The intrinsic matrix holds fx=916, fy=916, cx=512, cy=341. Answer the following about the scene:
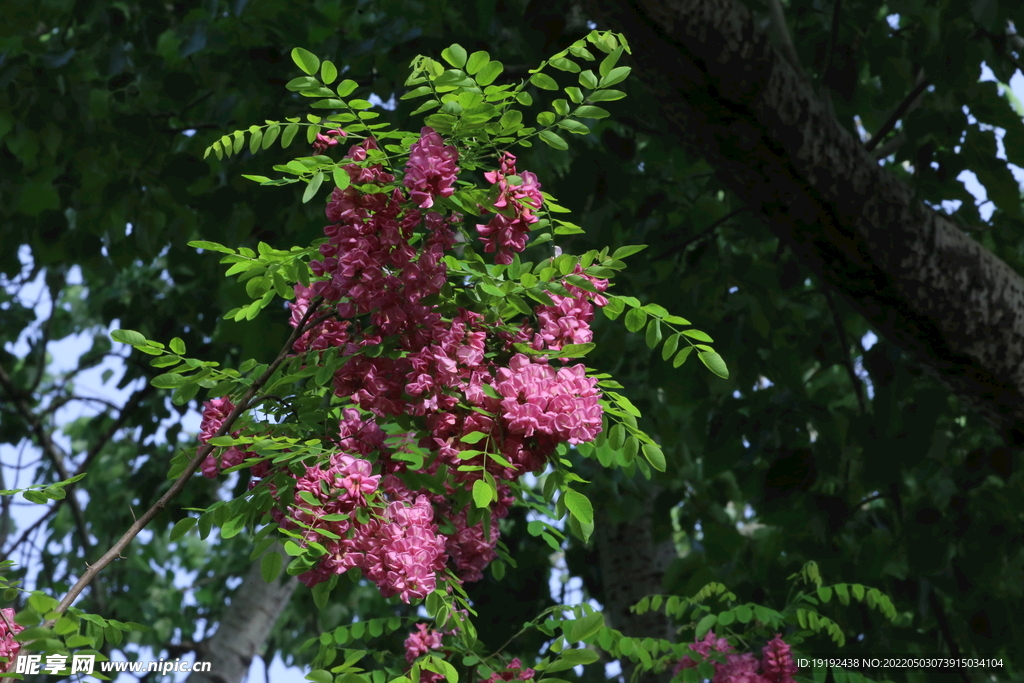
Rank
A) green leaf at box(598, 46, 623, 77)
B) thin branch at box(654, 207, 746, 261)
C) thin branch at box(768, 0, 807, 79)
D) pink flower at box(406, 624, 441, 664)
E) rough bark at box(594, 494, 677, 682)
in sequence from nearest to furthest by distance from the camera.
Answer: green leaf at box(598, 46, 623, 77) → pink flower at box(406, 624, 441, 664) → thin branch at box(768, 0, 807, 79) → thin branch at box(654, 207, 746, 261) → rough bark at box(594, 494, 677, 682)

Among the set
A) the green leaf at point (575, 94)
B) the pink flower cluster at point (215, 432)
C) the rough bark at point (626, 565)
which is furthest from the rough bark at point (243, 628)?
the green leaf at point (575, 94)

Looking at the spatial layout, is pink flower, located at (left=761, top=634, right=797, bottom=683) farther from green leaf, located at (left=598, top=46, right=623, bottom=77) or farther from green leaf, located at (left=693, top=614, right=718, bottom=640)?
green leaf, located at (left=598, top=46, right=623, bottom=77)

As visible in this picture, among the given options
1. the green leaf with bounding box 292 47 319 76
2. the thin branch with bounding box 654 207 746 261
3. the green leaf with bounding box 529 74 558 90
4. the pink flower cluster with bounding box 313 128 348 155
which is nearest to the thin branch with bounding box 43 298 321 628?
the pink flower cluster with bounding box 313 128 348 155

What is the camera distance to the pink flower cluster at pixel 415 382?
4.23 feet

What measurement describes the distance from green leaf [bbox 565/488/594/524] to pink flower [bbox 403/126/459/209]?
0.47m

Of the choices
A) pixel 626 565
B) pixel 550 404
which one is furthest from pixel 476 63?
pixel 626 565

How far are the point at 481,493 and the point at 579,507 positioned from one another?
0.18 metres

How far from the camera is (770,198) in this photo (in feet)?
7.86

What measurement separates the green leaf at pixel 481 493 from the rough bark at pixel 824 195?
1.32 metres

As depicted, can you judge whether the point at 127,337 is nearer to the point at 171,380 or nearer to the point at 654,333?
the point at 171,380

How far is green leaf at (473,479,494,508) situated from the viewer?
1209mm

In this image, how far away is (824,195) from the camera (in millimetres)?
2324

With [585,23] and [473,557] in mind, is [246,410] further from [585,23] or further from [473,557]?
[585,23]

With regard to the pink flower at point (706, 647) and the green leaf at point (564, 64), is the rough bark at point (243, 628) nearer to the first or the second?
the pink flower at point (706, 647)
